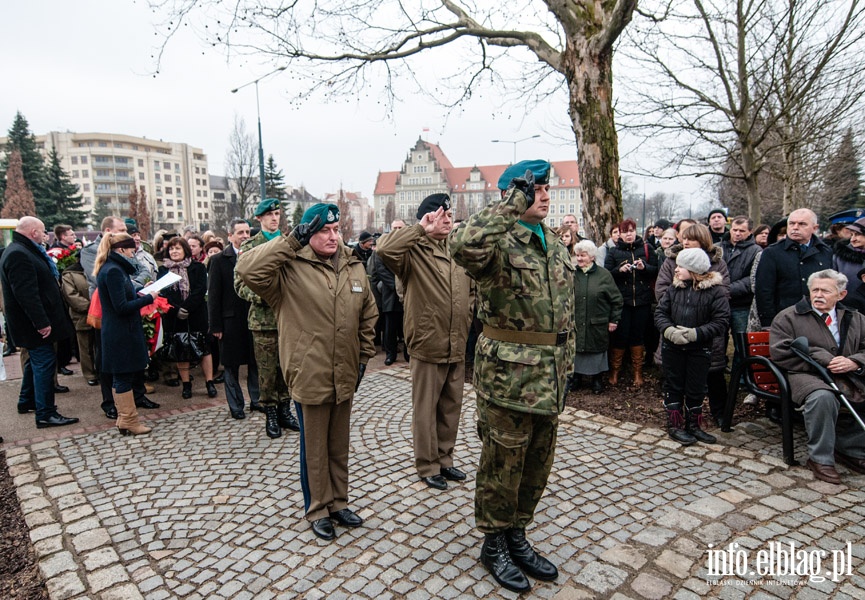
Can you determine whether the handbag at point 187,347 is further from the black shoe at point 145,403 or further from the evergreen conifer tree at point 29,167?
the evergreen conifer tree at point 29,167

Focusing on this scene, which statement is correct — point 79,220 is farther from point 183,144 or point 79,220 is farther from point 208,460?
point 183,144

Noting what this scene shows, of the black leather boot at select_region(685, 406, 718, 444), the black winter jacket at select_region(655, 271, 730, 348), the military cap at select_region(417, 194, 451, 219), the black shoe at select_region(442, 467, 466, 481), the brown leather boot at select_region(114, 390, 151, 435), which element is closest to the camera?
the military cap at select_region(417, 194, 451, 219)

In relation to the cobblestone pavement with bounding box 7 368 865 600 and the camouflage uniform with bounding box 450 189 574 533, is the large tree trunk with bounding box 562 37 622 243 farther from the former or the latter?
the camouflage uniform with bounding box 450 189 574 533

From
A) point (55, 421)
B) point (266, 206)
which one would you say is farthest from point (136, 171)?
point (266, 206)

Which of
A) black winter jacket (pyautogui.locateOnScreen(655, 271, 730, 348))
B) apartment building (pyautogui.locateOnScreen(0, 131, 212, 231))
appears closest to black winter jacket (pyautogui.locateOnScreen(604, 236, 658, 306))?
black winter jacket (pyautogui.locateOnScreen(655, 271, 730, 348))

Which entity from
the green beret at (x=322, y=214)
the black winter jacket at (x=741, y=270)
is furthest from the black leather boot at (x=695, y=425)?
the green beret at (x=322, y=214)

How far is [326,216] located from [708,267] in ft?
11.9

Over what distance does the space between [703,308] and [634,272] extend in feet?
6.09

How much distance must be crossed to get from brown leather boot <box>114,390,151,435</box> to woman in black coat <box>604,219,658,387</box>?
5598mm

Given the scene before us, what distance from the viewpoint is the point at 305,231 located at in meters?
3.23

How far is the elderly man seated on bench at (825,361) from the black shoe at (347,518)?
12.1ft

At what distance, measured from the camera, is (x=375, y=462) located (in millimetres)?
4488

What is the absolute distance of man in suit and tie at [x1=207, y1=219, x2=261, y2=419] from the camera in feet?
18.2

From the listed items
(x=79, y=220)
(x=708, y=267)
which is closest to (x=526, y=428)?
(x=708, y=267)
